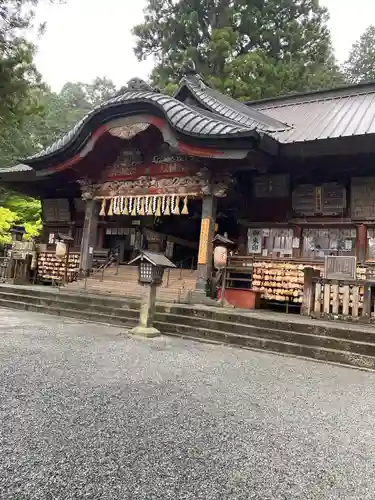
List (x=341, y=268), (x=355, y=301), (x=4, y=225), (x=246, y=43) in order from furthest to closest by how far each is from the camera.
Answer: (x=246, y=43)
(x=4, y=225)
(x=341, y=268)
(x=355, y=301)

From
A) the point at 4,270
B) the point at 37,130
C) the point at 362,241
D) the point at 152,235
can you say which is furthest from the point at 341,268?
the point at 37,130

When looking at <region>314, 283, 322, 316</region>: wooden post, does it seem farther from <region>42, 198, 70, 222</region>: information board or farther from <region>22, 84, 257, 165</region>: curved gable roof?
<region>42, 198, 70, 222</region>: information board

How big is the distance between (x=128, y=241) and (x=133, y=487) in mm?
13524

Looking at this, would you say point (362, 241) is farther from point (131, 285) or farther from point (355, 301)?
point (131, 285)

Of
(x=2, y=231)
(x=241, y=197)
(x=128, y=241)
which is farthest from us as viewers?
(x=2, y=231)

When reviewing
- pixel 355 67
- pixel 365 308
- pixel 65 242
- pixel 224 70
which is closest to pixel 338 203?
pixel 365 308

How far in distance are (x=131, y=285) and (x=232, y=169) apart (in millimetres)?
4311

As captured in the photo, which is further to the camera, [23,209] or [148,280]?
[23,209]

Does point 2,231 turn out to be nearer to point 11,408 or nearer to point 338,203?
point 338,203

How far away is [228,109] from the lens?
12.5 meters

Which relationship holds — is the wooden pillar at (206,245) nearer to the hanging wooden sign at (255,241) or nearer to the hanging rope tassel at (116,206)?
the hanging wooden sign at (255,241)

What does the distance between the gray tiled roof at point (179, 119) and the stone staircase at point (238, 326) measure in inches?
171

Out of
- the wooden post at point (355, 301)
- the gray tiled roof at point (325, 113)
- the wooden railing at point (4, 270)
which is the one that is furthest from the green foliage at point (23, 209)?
the wooden post at point (355, 301)

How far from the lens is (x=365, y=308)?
6918mm
